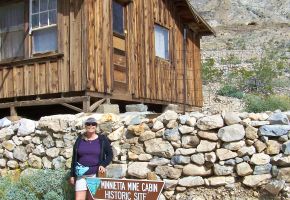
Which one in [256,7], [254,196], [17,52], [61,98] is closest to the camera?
[254,196]

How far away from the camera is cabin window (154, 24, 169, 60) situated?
14.2 m

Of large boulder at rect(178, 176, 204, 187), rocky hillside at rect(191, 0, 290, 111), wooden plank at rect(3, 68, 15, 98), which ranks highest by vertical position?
rocky hillside at rect(191, 0, 290, 111)

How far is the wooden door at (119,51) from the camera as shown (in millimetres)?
12070

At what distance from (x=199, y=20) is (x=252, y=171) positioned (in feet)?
29.4

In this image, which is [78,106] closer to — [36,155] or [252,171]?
[36,155]

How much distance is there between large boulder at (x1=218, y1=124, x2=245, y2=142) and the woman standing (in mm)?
1856

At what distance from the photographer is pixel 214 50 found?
139 ft

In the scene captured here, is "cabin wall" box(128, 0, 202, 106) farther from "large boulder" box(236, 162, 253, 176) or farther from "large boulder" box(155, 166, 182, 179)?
"large boulder" box(236, 162, 253, 176)

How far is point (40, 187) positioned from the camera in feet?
26.7

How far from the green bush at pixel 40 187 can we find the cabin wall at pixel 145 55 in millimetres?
3117

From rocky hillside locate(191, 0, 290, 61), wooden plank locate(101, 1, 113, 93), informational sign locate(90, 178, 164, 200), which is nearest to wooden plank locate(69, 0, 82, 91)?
wooden plank locate(101, 1, 113, 93)

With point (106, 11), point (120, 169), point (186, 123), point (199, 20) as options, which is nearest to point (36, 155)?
point (120, 169)

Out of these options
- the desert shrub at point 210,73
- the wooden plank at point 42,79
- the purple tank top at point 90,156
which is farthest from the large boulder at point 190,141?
the desert shrub at point 210,73

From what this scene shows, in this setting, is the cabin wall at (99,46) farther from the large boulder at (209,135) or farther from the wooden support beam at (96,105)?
the large boulder at (209,135)
